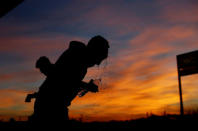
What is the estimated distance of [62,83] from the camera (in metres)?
3.85

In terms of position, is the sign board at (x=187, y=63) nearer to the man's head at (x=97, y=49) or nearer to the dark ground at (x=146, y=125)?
the dark ground at (x=146, y=125)

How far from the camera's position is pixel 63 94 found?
3828mm

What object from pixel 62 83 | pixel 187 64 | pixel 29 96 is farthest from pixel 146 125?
pixel 187 64

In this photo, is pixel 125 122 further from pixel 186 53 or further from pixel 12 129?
pixel 186 53

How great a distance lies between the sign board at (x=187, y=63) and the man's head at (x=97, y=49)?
8.32 meters

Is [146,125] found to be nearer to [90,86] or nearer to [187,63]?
[90,86]

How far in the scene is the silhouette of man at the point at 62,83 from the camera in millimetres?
3781

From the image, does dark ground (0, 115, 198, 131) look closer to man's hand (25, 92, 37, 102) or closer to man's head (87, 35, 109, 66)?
man's hand (25, 92, 37, 102)

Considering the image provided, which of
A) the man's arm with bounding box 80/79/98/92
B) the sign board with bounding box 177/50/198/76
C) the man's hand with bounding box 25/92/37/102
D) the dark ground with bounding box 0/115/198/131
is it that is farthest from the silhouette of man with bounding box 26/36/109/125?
the sign board with bounding box 177/50/198/76

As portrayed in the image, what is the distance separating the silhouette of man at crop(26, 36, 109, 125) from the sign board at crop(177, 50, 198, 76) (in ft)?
27.4

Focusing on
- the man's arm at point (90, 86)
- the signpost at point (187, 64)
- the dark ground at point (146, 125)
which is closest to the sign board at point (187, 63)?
the signpost at point (187, 64)

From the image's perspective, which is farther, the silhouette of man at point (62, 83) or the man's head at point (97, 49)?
the silhouette of man at point (62, 83)

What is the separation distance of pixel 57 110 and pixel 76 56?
2.81ft

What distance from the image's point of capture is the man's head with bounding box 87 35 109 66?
11.5 ft
